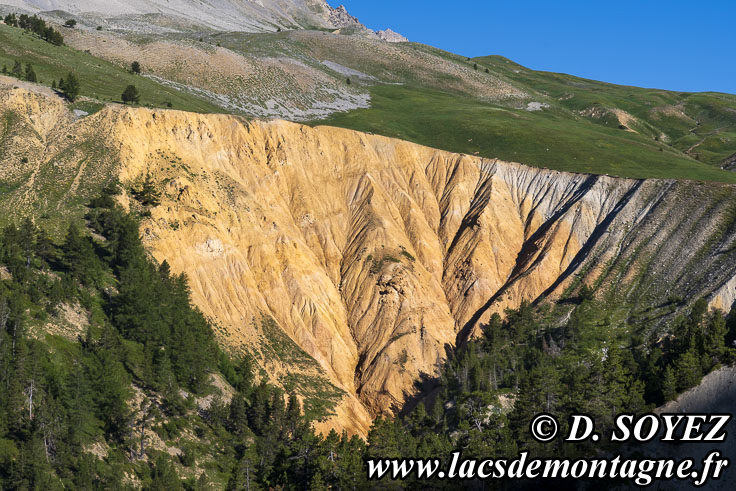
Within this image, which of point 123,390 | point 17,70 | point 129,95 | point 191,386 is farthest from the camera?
point 17,70

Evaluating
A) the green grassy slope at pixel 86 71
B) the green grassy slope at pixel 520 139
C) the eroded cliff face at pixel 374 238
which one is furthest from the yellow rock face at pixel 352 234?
the green grassy slope at pixel 86 71

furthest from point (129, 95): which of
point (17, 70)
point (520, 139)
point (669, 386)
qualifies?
point (669, 386)

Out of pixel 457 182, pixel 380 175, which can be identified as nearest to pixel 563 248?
pixel 457 182

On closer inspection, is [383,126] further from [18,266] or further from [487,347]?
[18,266]

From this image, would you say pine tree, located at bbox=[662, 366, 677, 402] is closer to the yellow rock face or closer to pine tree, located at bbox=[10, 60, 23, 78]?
the yellow rock face

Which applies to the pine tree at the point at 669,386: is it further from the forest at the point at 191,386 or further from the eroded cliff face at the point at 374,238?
the eroded cliff face at the point at 374,238

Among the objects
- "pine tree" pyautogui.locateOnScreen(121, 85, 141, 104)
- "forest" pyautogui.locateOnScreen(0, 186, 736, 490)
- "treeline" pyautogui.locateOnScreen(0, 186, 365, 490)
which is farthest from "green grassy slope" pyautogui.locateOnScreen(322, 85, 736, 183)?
"treeline" pyautogui.locateOnScreen(0, 186, 365, 490)

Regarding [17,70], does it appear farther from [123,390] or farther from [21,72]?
[123,390]
